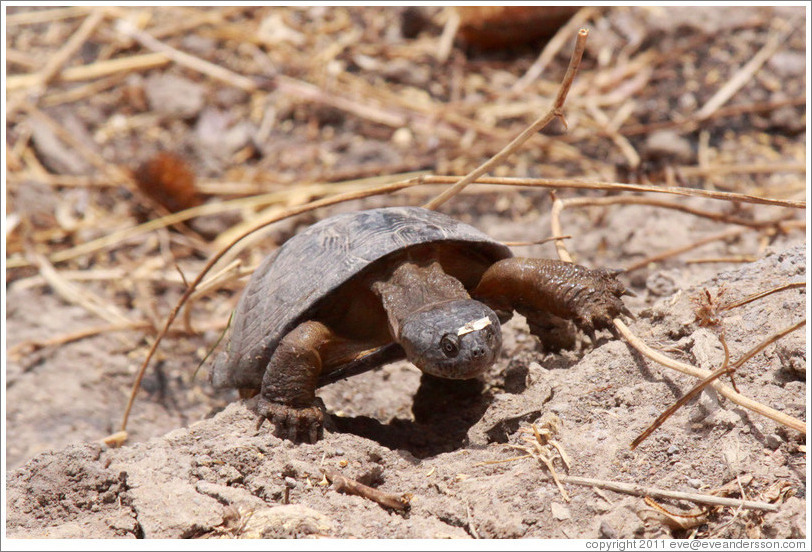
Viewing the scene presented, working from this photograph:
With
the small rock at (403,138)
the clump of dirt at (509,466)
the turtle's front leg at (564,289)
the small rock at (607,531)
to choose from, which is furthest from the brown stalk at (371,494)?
the small rock at (403,138)

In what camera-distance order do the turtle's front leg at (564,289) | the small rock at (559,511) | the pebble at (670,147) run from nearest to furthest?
the small rock at (559,511), the turtle's front leg at (564,289), the pebble at (670,147)

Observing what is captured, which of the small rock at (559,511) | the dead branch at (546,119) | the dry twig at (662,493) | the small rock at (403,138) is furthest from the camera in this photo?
the small rock at (403,138)

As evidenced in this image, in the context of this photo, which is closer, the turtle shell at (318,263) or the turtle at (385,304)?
the turtle at (385,304)

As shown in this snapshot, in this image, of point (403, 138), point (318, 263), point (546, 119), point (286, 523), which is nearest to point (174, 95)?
point (403, 138)

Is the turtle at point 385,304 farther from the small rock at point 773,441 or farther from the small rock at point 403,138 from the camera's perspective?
the small rock at point 403,138

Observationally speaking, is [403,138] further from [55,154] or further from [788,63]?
[788,63]

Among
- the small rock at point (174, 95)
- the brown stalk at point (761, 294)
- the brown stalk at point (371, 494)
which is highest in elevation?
the small rock at point (174, 95)
